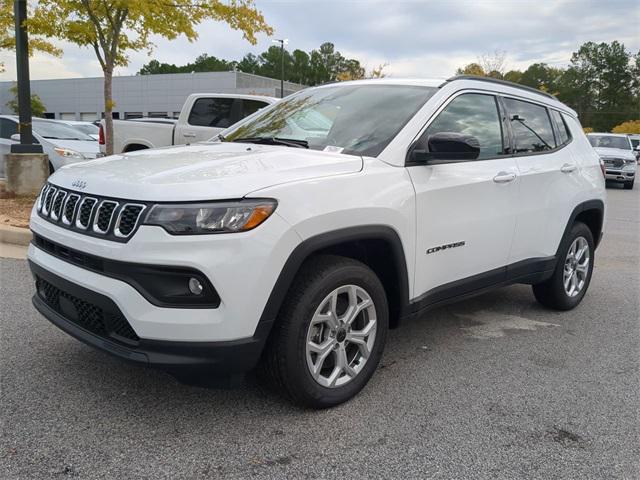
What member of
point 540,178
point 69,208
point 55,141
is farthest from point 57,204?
point 55,141

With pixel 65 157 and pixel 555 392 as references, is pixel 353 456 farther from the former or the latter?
pixel 65 157

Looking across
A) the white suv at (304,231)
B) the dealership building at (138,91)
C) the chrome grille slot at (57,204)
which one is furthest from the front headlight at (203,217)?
the dealership building at (138,91)

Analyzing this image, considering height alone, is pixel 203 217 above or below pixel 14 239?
above

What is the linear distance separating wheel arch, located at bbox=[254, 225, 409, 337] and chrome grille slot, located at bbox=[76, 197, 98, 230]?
945 mm

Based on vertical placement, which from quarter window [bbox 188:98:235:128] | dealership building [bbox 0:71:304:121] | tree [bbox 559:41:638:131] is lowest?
quarter window [bbox 188:98:235:128]

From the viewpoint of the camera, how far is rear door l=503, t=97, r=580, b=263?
4109mm

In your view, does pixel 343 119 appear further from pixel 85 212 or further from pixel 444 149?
pixel 85 212

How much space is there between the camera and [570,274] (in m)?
4.90

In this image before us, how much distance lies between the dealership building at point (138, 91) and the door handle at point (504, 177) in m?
49.3

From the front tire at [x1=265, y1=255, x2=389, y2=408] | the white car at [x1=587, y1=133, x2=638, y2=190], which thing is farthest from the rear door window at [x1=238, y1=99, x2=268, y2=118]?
the white car at [x1=587, y1=133, x2=638, y2=190]

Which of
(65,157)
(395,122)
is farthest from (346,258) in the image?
(65,157)

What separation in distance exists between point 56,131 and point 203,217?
10.5 metres

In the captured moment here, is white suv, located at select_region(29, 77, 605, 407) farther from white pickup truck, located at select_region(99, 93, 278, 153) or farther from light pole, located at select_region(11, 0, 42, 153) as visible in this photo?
light pole, located at select_region(11, 0, 42, 153)

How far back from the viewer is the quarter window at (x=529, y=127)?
4.22 metres
